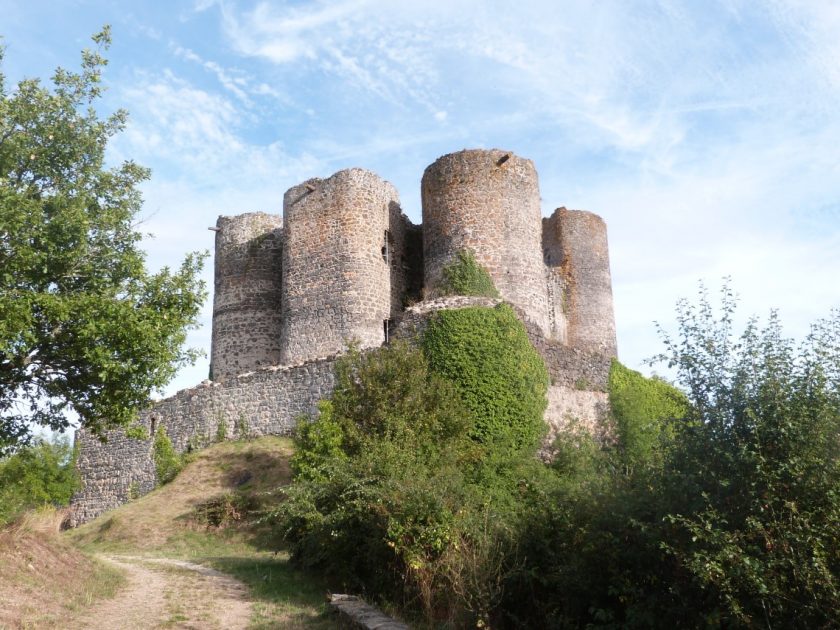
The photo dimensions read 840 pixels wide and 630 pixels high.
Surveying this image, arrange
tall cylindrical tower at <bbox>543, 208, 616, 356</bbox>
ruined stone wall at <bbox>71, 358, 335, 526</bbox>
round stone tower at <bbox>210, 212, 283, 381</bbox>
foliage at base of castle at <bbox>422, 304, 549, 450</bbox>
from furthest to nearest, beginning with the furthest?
1. tall cylindrical tower at <bbox>543, 208, 616, 356</bbox>
2. round stone tower at <bbox>210, 212, 283, 381</bbox>
3. ruined stone wall at <bbox>71, 358, 335, 526</bbox>
4. foliage at base of castle at <bbox>422, 304, 549, 450</bbox>

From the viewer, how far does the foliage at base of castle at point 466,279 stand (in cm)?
2508

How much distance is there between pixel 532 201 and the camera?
26594 millimetres

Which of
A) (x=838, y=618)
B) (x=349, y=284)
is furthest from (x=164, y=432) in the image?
(x=838, y=618)

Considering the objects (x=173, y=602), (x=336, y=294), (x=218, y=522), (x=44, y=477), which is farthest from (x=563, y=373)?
(x=44, y=477)

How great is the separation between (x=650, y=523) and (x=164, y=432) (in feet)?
66.8

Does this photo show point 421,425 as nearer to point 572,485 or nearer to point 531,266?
point 572,485

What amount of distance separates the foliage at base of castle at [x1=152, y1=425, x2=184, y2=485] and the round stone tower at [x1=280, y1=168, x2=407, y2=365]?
4533mm

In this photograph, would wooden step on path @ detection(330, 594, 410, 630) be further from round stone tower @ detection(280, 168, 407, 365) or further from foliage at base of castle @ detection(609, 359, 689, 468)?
round stone tower @ detection(280, 168, 407, 365)

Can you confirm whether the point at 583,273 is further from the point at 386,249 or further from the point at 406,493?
the point at 406,493

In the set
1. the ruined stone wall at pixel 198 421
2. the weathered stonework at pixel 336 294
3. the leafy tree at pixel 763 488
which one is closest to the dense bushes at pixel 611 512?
the leafy tree at pixel 763 488

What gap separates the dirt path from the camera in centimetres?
1061

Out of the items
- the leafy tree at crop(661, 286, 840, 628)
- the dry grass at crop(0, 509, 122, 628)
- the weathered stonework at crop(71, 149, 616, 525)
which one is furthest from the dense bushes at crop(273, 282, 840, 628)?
the weathered stonework at crop(71, 149, 616, 525)

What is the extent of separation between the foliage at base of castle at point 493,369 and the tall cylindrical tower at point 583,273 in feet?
38.0

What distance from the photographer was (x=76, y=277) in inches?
530
